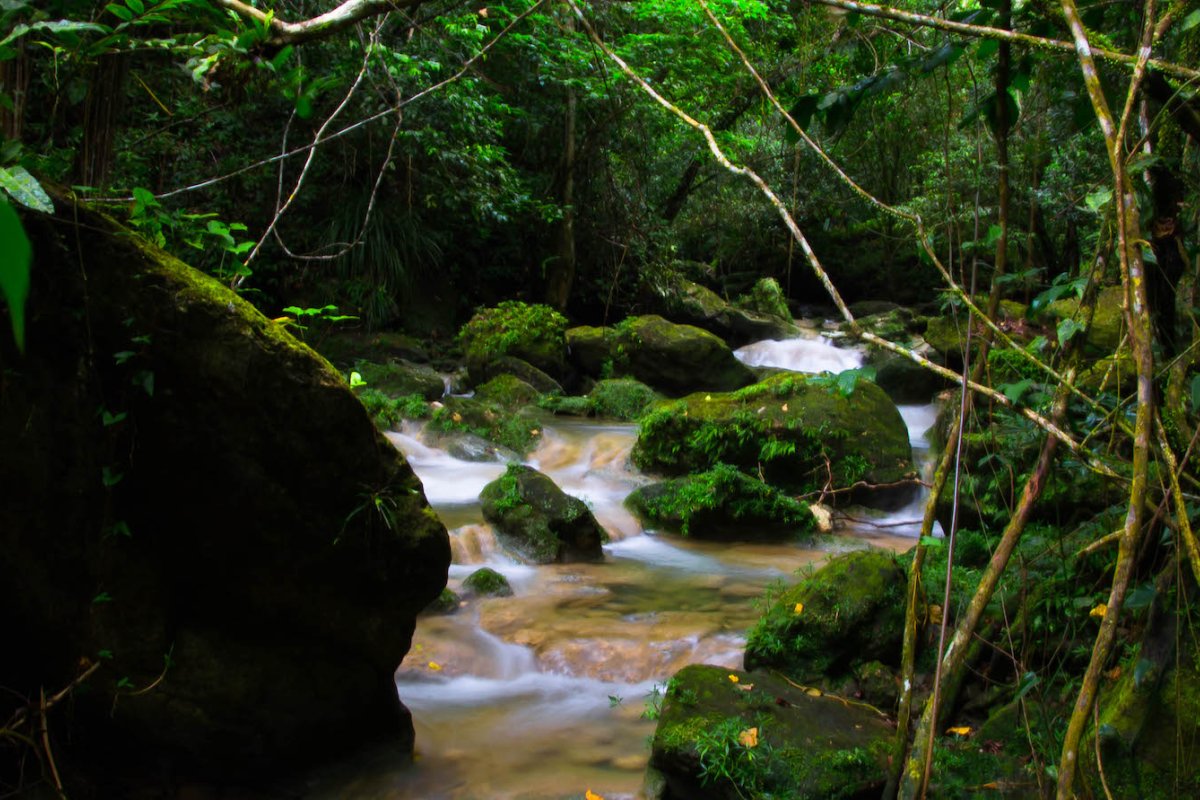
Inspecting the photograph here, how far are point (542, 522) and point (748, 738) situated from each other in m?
3.32

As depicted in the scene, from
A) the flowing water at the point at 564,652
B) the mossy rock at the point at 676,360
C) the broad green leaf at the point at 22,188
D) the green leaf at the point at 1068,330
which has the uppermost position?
the broad green leaf at the point at 22,188

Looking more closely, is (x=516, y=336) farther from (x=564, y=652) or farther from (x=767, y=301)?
(x=564, y=652)

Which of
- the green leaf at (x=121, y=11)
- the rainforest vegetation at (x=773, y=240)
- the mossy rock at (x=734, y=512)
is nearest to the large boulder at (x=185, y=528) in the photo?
the rainforest vegetation at (x=773, y=240)

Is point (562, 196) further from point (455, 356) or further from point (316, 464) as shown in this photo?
point (316, 464)

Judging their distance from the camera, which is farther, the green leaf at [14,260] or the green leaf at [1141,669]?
the green leaf at [1141,669]

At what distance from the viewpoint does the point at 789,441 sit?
799 centimetres

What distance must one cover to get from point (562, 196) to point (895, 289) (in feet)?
31.4

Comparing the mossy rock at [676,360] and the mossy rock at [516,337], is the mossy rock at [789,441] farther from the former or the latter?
the mossy rock at [516,337]

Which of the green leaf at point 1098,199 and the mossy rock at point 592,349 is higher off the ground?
the green leaf at point 1098,199

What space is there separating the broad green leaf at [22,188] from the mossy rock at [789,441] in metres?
6.47

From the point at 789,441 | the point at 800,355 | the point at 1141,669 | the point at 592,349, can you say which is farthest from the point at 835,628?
the point at 800,355

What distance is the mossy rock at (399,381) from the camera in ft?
33.6

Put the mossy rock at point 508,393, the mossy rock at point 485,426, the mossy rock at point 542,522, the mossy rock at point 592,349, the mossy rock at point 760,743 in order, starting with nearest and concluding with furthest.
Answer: the mossy rock at point 760,743
the mossy rock at point 542,522
the mossy rock at point 485,426
the mossy rock at point 508,393
the mossy rock at point 592,349

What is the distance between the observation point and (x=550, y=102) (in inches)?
506
